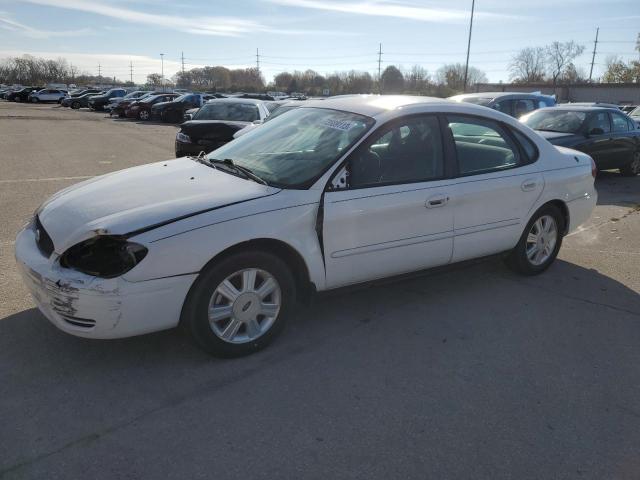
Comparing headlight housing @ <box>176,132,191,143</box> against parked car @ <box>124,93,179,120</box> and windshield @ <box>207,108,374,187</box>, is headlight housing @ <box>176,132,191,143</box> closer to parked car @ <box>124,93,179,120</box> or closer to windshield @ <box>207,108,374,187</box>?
windshield @ <box>207,108,374,187</box>

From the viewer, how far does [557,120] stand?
35.9 ft

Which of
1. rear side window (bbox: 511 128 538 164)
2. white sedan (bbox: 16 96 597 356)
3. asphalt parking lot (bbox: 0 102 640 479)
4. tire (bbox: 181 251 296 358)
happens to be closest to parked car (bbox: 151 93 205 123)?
asphalt parking lot (bbox: 0 102 640 479)

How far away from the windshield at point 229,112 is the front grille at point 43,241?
8752mm

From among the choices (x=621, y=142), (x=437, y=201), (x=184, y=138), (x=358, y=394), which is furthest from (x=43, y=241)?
(x=621, y=142)

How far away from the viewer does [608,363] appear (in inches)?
141

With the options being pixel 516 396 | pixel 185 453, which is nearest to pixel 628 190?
pixel 516 396

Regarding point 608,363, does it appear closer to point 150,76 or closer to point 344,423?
point 344,423

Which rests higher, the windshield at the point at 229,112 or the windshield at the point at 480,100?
the windshield at the point at 480,100

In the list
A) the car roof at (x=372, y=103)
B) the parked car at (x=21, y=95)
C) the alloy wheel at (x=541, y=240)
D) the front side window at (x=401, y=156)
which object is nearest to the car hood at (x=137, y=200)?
the front side window at (x=401, y=156)

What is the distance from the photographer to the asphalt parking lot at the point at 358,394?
8.40ft

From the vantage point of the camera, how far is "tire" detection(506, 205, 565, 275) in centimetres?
495

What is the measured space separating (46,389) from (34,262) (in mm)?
763

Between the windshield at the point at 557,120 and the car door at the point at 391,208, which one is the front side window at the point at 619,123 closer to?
the windshield at the point at 557,120

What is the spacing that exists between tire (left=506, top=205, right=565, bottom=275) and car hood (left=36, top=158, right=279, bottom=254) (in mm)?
2603
